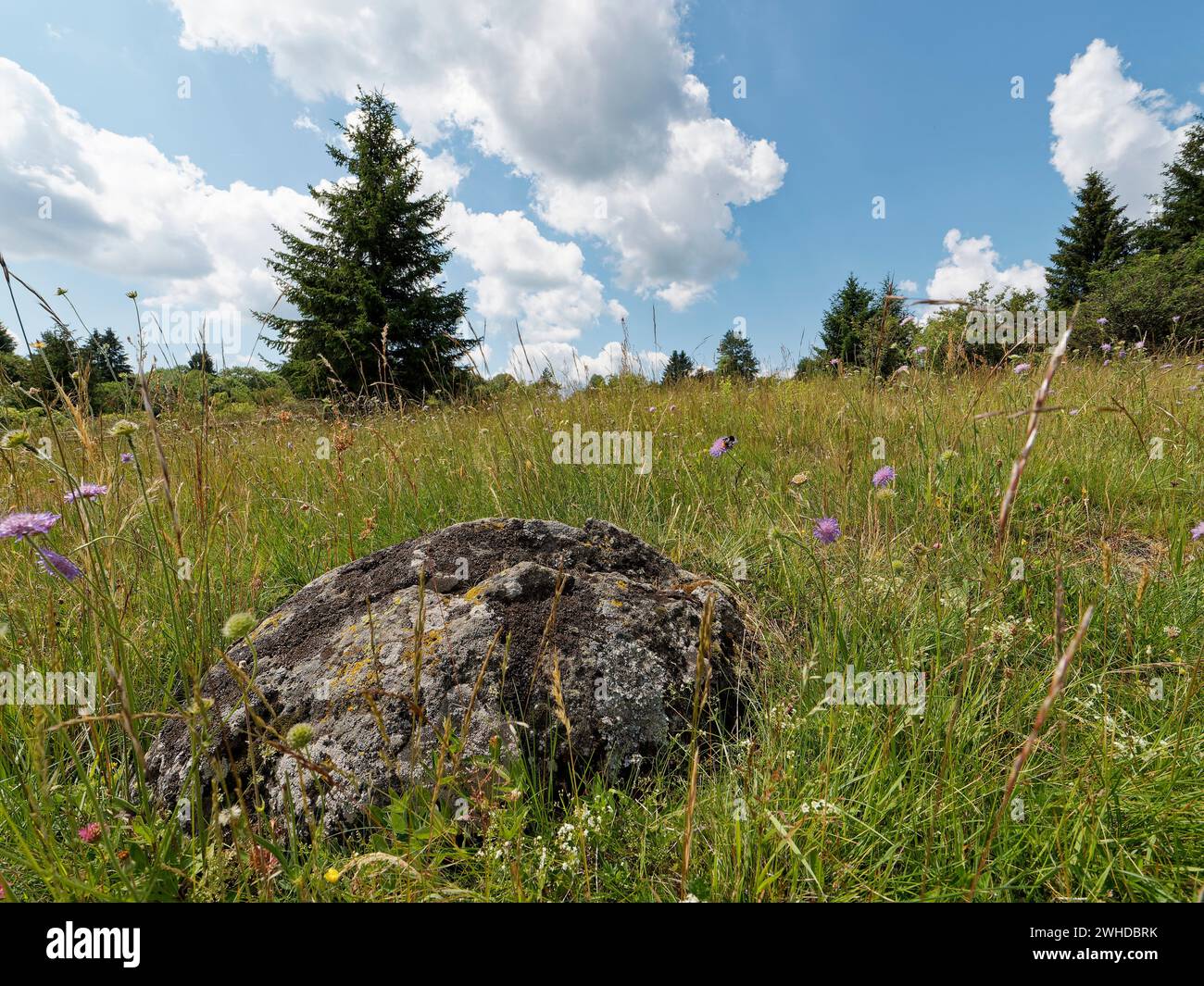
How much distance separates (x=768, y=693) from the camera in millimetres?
1541

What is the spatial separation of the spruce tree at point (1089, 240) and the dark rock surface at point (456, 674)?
50.5 metres

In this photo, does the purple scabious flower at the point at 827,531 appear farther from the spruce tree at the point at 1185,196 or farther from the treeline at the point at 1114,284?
the spruce tree at the point at 1185,196

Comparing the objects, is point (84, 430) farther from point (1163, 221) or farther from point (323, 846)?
point (1163, 221)

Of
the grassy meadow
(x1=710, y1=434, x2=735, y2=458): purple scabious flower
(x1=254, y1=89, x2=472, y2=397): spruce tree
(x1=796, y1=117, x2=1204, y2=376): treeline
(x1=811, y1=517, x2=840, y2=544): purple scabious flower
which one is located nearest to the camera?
the grassy meadow

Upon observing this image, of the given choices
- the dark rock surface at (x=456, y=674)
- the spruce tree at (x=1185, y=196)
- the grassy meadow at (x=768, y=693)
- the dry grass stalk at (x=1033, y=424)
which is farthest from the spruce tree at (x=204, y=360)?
the spruce tree at (x=1185, y=196)

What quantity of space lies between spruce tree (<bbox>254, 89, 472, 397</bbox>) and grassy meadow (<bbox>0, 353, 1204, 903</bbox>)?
568 inches

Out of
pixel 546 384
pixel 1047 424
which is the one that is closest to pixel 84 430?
pixel 546 384

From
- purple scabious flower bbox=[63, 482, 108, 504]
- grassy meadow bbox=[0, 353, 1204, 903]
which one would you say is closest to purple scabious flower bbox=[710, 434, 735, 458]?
grassy meadow bbox=[0, 353, 1204, 903]

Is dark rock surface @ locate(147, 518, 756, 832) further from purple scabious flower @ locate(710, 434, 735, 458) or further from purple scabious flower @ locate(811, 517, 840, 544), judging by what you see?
purple scabious flower @ locate(710, 434, 735, 458)

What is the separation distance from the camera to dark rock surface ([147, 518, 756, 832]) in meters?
Result: 1.27

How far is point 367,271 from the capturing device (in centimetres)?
1678

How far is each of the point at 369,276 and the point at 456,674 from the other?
723 inches

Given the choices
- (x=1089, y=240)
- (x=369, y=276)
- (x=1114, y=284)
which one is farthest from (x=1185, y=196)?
(x=369, y=276)

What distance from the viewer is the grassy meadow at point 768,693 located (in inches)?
42.0
